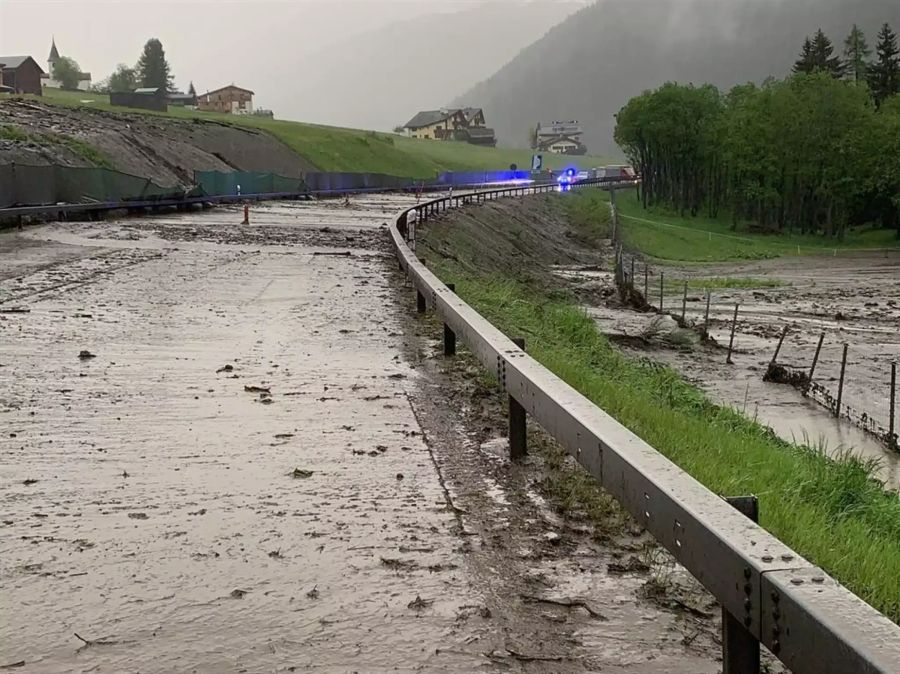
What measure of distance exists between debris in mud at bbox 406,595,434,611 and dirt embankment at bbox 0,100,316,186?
38214mm

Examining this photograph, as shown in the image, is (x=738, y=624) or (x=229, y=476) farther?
(x=229, y=476)

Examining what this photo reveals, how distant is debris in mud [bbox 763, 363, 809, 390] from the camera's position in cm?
2273

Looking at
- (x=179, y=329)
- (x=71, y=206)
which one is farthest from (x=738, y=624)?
(x=71, y=206)

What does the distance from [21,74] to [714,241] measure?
3129 inches

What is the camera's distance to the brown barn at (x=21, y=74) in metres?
110

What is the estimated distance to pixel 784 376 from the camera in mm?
23234

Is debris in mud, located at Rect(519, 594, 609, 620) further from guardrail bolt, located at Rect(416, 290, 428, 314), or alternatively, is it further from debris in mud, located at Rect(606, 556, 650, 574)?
guardrail bolt, located at Rect(416, 290, 428, 314)

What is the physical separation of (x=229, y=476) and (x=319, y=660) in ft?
8.35

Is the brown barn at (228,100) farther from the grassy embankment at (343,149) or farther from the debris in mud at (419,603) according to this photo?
the debris in mud at (419,603)

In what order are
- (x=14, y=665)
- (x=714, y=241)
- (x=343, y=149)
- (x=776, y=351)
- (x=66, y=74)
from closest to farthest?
1. (x=14, y=665)
2. (x=776, y=351)
3. (x=714, y=241)
4. (x=343, y=149)
5. (x=66, y=74)

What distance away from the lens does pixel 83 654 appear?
149 inches

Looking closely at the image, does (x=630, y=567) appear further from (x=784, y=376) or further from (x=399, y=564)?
(x=784, y=376)

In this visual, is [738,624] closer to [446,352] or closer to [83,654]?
[83,654]

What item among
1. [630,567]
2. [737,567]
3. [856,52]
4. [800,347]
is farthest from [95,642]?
[856,52]
